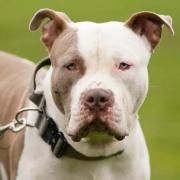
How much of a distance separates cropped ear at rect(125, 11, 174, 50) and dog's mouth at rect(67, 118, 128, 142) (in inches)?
29.0

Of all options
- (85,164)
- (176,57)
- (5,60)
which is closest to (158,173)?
(5,60)

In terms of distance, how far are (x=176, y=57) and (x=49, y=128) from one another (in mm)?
8362

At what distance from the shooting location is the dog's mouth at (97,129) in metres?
6.43

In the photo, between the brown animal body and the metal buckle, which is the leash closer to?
the metal buckle

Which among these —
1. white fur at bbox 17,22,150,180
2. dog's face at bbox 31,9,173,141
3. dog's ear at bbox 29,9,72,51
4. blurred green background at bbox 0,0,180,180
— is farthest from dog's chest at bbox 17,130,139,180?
blurred green background at bbox 0,0,180,180

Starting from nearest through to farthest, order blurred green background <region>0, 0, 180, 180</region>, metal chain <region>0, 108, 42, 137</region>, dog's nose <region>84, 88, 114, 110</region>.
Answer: dog's nose <region>84, 88, 114, 110</region>
metal chain <region>0, 108, 42, 137</region>
blurred green background <region>0, 0, 180, 180</region>

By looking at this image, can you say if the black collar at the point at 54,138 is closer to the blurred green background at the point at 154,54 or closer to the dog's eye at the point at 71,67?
the dog's eye at the point at 71,67

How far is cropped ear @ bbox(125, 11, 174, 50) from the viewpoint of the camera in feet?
22.8

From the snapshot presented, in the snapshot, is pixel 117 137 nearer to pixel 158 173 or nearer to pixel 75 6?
pixel 158 173

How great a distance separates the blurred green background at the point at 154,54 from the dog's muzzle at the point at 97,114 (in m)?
3.26

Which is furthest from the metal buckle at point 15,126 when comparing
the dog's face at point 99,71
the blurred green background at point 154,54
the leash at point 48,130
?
the blurred green background at point 154,54

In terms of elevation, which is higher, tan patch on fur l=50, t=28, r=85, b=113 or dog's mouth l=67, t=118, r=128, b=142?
tan patch on fur l=50, t=28, r=85, b=113

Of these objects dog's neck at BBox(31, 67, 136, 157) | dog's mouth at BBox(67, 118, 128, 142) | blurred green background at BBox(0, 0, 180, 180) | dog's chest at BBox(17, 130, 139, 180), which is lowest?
blurred green background at BBox(0, 0, 180, 180)

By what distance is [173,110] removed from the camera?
12.1 meters
